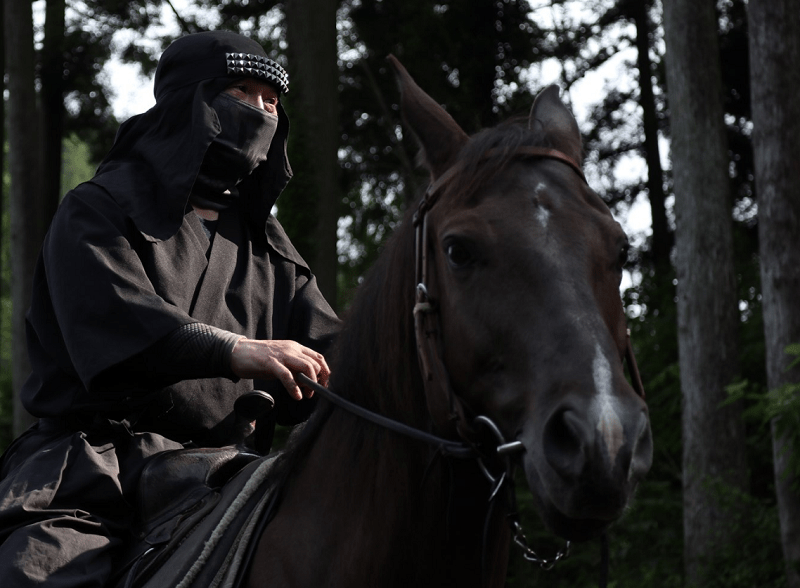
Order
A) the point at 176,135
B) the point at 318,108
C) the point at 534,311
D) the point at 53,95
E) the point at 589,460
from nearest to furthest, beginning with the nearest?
the point at 589,460, the point at 534,311, the point at 176,135, the point at 318,108, the point at 53,95

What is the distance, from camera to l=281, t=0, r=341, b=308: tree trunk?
962 cm

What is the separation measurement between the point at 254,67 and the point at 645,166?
52.8ft

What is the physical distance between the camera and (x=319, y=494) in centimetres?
271

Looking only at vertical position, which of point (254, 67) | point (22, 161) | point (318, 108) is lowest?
point (254, 67)

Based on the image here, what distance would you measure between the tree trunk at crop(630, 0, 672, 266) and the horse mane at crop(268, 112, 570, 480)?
589 inches

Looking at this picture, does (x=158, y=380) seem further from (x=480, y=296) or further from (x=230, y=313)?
(x=480, y=296)

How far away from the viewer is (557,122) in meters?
2.81

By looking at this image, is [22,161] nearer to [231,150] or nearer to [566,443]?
[231,150]

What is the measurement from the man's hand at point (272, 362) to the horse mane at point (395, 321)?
95mm

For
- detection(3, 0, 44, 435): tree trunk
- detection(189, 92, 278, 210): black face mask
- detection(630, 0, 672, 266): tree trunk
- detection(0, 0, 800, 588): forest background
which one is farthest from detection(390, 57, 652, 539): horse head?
detection(630, 0, 672, 266): tree trunk

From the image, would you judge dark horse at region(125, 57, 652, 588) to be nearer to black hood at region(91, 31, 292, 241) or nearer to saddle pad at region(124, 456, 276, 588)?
saddle pad at region(124, 456, 276, 588)

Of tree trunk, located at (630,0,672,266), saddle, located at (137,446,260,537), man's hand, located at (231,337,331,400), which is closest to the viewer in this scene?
man's hand, located at (231,337,331,400)

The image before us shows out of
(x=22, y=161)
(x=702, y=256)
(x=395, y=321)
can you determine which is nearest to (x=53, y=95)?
(x=22, y=161)

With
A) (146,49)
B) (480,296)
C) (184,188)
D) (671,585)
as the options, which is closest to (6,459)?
(184,188)
